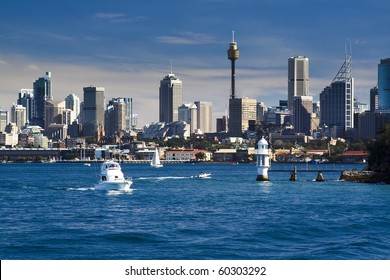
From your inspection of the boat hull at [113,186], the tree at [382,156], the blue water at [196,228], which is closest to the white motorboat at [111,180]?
the boat hull at [113,186]

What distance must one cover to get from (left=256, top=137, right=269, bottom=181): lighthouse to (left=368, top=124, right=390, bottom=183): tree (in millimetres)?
9922

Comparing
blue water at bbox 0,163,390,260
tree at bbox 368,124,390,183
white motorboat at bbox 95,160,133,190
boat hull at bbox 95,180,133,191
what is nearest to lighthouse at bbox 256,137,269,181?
→ tree at bbox 368,124,390,183

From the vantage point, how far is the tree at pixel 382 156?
7081 centimetres

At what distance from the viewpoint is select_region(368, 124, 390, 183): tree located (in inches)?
2788

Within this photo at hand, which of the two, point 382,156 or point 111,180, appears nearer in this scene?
point 111,180

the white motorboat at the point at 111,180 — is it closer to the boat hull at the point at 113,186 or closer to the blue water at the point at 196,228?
the boat hull at the point at 113,186

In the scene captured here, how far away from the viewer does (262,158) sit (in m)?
74.1

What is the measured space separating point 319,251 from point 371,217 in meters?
13.8

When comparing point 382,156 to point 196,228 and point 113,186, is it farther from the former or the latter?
point 196,228

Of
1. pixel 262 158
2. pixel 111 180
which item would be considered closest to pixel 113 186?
pixel 111 180

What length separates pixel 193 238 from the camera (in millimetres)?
25156

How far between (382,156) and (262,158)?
10.7 metres

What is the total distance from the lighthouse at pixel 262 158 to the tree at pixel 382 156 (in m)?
9.92
